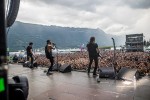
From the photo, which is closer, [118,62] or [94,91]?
[94,91]

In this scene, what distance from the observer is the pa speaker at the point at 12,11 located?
523 centimetres

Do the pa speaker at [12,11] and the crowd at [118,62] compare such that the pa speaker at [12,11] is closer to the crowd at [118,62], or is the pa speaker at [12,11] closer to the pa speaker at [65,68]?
the crowd at [118,62]

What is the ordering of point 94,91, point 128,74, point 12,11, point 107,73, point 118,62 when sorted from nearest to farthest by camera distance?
1. point 12,11
2. point 94,91
3. point 128,74
4. point 107,73
5. point 118,62

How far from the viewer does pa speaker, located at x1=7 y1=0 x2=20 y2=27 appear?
523 centimetres

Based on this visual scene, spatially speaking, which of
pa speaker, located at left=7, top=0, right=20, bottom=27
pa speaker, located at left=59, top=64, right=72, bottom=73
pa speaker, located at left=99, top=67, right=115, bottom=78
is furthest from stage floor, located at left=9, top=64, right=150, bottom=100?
pa speaker, located at left=59, top=64, right=72, bottom=73

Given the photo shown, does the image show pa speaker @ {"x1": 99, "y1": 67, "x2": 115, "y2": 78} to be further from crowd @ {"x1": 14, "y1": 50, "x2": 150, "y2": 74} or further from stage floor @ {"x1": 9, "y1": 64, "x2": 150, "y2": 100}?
stage floor @ {"x1": 9, "y1": 64, "x2": 150, "y2": 100}

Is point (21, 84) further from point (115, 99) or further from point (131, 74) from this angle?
point (131, 74)

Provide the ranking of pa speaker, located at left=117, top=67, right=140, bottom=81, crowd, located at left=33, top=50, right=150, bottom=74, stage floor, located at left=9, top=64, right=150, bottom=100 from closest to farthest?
stage floor, located at left=9, top=64, right=150, bottom=100 → pa speaker, located at left=117, top=67, right=140, bottom=81 → crowd, located at left=33, top=50, right=150, bottom=74

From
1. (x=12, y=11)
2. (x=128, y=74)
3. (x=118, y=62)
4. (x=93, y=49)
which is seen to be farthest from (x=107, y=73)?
(x=12, y=11)

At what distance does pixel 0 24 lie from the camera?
1187 mm

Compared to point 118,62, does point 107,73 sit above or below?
below

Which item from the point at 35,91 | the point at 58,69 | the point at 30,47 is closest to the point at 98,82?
the point at 35,91

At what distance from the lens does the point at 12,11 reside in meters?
5.37

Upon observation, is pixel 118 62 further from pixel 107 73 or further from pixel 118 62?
pixel 107 73
